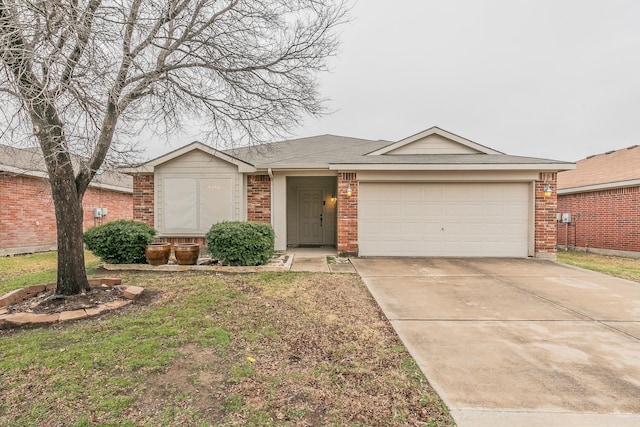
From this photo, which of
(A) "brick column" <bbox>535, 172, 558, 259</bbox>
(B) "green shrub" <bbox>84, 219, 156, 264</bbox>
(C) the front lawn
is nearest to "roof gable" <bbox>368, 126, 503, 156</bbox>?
(A) "brick column" <bbox>535, 172, 558, 259</bbox>

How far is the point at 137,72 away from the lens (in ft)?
15.6

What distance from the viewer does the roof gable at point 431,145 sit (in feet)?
32.0

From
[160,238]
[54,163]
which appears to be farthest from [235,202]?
[54,163]

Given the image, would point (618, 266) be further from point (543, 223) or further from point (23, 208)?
point (23, 208)

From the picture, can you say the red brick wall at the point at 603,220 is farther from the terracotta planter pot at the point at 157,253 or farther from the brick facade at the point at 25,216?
the brick facade at the point at 25,216

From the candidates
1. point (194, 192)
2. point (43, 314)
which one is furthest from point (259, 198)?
point (43, 314)

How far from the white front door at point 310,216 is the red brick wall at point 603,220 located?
393 inches

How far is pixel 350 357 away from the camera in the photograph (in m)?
2.90

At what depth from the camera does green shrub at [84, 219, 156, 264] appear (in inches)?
274

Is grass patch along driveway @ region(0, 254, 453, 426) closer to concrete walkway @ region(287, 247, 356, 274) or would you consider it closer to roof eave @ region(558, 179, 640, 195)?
concrete walkway @ region(287, 247, 356, 274)

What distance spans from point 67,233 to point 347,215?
6397 mm

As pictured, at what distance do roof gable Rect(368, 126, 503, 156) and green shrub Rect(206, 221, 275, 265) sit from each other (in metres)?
4.89

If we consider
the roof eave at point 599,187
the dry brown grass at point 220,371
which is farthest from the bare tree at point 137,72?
the roof eave at point 599,187

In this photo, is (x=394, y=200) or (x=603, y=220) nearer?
(x=394, y=200)
